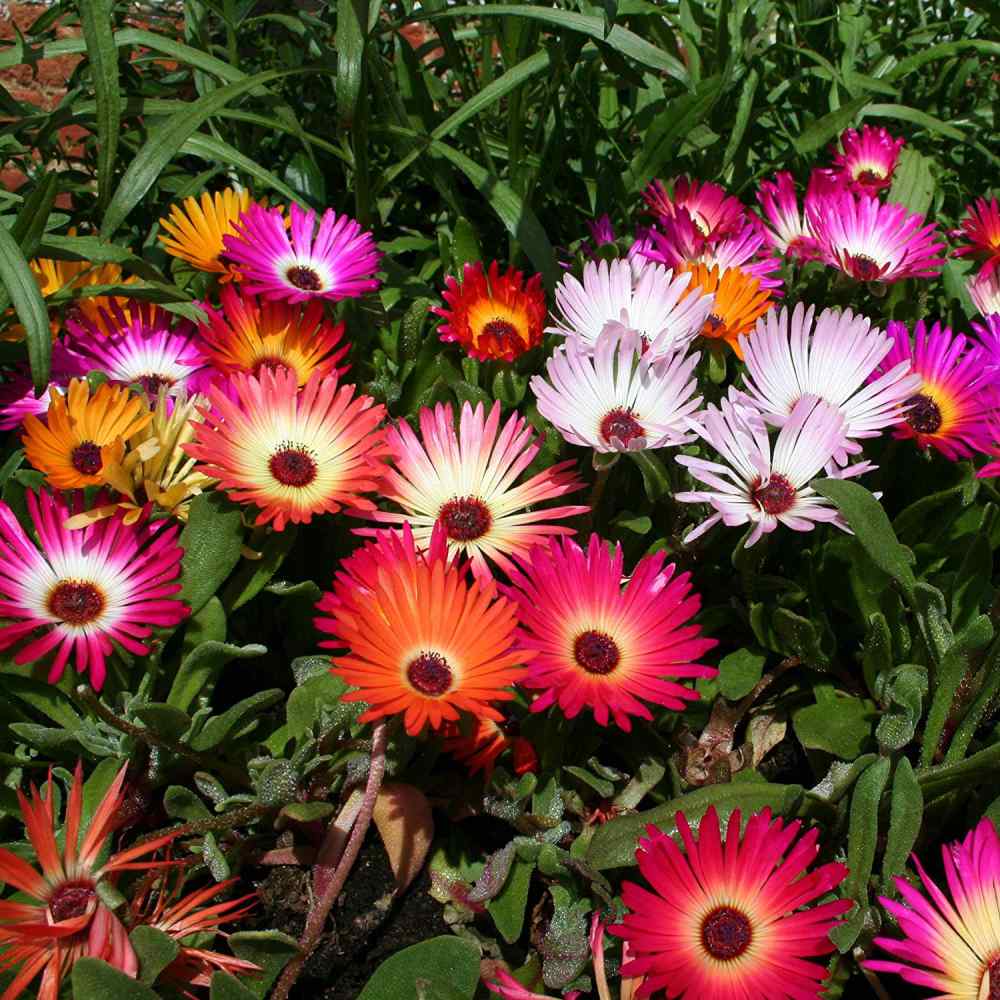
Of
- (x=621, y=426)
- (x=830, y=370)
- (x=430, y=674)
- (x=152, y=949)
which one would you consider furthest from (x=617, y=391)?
(x=152, y=949)

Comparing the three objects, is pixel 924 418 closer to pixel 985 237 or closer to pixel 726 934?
pixel 985 237

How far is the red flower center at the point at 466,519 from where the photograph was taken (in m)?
1.34

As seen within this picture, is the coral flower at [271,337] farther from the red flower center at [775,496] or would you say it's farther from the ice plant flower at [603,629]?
the red flower center at [775,496]

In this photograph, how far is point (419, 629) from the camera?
3.76ft

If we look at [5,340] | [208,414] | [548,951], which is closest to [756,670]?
[548,951]

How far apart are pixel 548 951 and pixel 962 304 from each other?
1.39 meters

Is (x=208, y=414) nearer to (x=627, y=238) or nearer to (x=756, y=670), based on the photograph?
(x=756, y=670)

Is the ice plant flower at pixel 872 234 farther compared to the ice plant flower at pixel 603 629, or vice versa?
the ice plant flower at pixel 872 234

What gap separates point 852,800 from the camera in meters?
1.19

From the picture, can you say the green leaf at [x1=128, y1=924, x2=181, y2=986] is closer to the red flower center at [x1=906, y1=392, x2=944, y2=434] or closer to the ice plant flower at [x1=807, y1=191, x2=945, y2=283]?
the red flower center at [x1=906, y1=392, x2=944, y2=434]

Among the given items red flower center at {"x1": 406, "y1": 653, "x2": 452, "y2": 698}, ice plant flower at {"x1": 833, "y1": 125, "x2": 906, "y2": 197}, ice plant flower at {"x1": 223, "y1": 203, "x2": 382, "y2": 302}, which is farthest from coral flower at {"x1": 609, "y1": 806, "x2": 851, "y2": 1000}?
ice plant flower at {"x1": 833, "y1": 125, "x2": 906, "y2": 197}

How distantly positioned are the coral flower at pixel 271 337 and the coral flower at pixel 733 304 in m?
0.54

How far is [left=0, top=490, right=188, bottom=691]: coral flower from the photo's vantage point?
1234mm

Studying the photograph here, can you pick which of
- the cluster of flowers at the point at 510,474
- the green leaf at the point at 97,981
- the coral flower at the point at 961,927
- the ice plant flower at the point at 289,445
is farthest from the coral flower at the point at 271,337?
the coral flower at the point at 961,927
